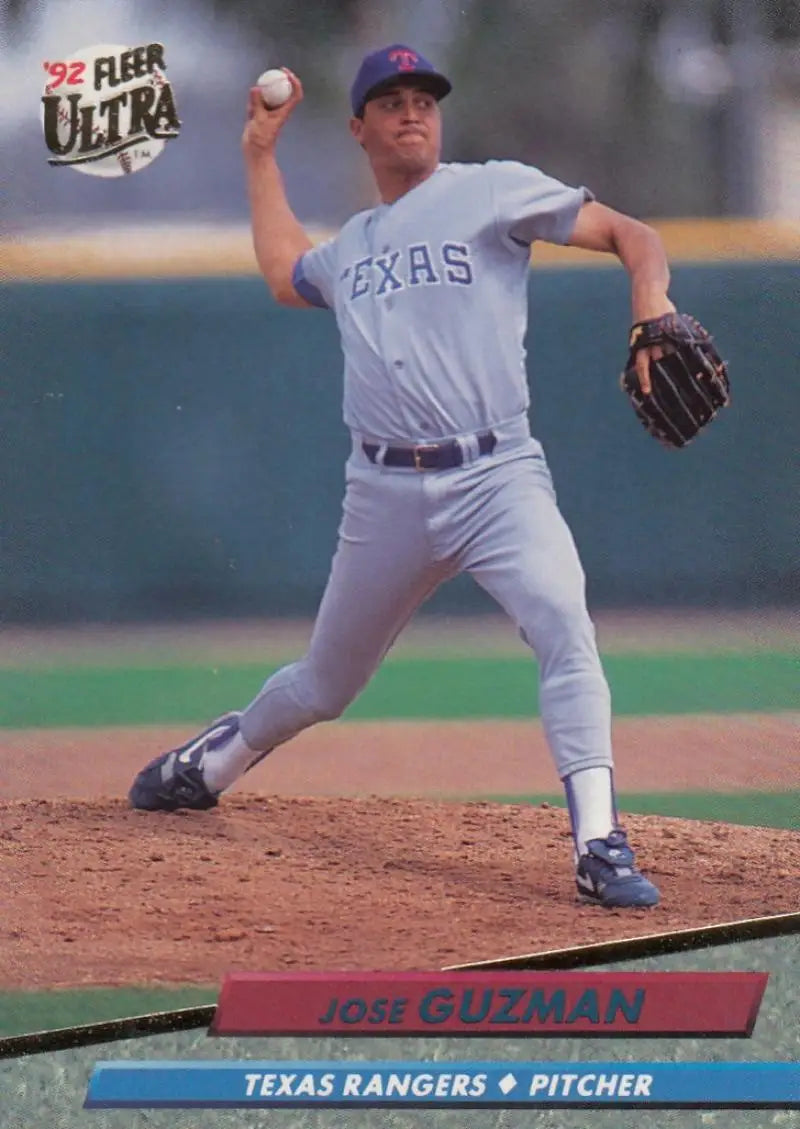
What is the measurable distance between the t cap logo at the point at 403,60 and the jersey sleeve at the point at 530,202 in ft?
0.79

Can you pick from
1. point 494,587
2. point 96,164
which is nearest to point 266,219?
point 96,164

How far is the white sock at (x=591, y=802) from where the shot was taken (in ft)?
11.4

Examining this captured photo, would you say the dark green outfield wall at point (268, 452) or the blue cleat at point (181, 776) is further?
the blue cleat at point (181, 776)

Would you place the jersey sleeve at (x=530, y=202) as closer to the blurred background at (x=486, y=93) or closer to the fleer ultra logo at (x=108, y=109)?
the blurred background at (x=486, y=93)

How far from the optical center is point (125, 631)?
3.56 meters

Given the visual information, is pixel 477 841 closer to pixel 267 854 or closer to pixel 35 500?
pixel 267 854

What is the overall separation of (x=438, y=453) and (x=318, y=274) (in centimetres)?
43

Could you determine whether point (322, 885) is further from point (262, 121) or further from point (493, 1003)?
point (262, 121)

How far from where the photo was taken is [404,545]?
139 inches

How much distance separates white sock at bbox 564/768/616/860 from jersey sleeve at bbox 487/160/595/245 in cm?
103

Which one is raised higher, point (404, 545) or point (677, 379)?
point (677, 379)

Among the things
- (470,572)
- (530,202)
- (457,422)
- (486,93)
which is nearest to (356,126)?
(486,93)

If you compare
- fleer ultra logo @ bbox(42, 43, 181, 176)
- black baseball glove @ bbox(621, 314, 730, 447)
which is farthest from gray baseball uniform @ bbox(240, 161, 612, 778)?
fleer ultra logo @ bbox(42, 43, 181, 176)

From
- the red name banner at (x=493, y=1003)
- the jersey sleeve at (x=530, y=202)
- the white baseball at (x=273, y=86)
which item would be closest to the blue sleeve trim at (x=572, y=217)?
the jersey sleeve at (x=530, y=202)
